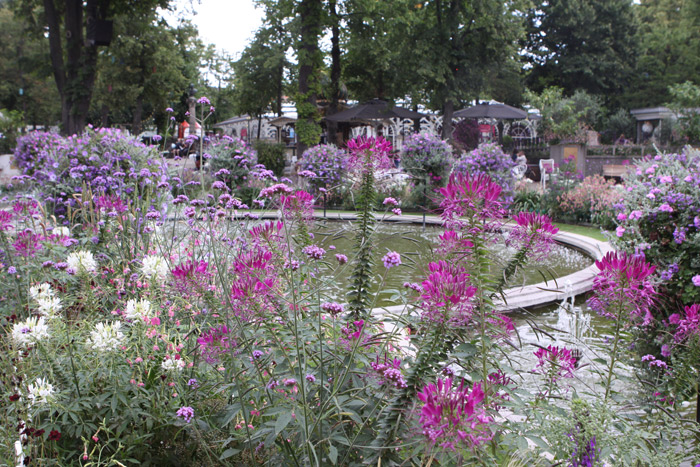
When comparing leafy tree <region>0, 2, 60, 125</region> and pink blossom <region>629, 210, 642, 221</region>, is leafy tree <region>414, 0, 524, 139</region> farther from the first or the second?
leafy tree <region>0, 2, 60, 125</region>

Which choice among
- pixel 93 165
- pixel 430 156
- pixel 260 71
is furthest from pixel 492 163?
pixel 260 71

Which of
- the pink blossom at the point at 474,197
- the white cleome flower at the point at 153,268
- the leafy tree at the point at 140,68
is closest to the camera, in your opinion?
the pink blossom at the point at 474,197

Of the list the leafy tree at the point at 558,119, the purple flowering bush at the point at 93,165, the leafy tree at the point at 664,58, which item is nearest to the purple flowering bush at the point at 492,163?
the purple flowering bush at the point at 93,165

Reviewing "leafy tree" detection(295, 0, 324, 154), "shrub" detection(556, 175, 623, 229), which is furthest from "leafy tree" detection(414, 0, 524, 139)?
"shrub" detection(556, 175, 623, 229)

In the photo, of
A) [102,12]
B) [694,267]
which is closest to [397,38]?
[102,12]

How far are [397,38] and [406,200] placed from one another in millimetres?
13333

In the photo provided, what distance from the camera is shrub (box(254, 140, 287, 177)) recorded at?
19047 millimetres

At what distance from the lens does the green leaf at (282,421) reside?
141 cm

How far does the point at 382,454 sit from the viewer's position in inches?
59.8

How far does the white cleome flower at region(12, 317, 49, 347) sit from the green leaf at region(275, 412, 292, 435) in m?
1.13

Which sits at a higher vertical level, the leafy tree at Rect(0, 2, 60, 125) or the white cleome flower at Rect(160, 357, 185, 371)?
the leafy tree at Rect(0, 2, 60, 125)

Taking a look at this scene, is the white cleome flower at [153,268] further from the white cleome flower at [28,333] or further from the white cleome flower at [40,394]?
the white cleome flower at [40,394]

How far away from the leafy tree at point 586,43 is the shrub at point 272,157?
2384cm

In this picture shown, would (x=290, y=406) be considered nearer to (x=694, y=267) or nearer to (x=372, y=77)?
(x=694, y=267)
